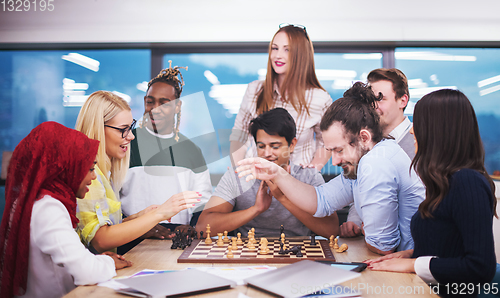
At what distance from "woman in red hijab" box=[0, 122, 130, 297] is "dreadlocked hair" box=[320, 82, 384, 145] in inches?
47.6

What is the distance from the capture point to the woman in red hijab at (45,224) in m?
1.18

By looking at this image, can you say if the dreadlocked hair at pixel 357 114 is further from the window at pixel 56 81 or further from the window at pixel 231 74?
the window at pixel 56 81

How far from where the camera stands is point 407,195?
157cm

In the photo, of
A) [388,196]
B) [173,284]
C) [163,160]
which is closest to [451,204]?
[388,196]

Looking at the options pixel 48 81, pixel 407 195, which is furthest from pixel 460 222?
pixel 48 81

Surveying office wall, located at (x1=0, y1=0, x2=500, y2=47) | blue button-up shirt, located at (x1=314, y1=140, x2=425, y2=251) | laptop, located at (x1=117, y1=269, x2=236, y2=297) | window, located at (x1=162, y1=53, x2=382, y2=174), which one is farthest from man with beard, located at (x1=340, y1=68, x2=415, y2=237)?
laptop, located at (x1=117, y1=269, x2=236, y2=297)

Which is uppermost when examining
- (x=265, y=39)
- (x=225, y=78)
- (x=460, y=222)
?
(x=265, y=39)

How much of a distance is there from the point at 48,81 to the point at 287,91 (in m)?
2.40

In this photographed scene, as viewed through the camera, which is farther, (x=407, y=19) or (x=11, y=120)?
(x=11, y=120)

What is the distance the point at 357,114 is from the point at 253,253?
87 centimetres

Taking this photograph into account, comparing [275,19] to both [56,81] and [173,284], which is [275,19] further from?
[173,284]

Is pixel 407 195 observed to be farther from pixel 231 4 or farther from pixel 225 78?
pixel 231 4

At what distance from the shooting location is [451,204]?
3.80ft

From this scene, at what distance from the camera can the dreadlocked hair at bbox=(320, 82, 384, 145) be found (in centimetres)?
179
